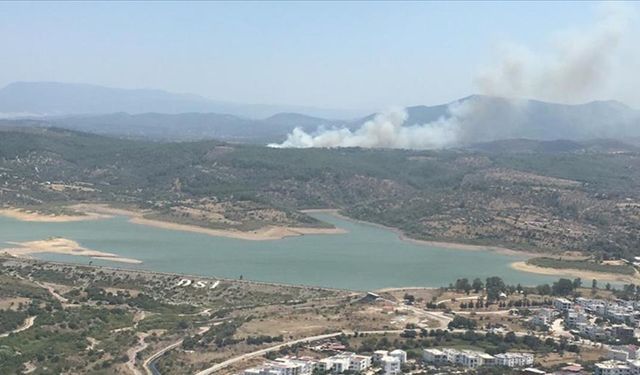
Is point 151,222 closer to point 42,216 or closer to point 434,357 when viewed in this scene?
point 42,216

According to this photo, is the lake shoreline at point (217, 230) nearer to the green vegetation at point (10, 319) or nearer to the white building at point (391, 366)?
the green vegetation at point (10, 319)

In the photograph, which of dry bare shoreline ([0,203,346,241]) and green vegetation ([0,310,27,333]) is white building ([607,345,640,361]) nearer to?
green vegetation ([0,310,27,333])

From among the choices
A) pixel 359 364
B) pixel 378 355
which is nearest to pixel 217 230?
pixel 378 355

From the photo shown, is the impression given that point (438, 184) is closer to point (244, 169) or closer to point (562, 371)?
point (244, 169)

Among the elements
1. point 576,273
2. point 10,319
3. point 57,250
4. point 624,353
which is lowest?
point 57,250

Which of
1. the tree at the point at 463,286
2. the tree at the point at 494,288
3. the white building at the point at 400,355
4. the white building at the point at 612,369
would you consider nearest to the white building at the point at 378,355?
the white building at the point at 400,355

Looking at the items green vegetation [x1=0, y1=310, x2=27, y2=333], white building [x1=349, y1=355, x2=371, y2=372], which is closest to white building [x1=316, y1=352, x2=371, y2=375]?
white building [x1=349, y1=355, x2=371, y2=372]
